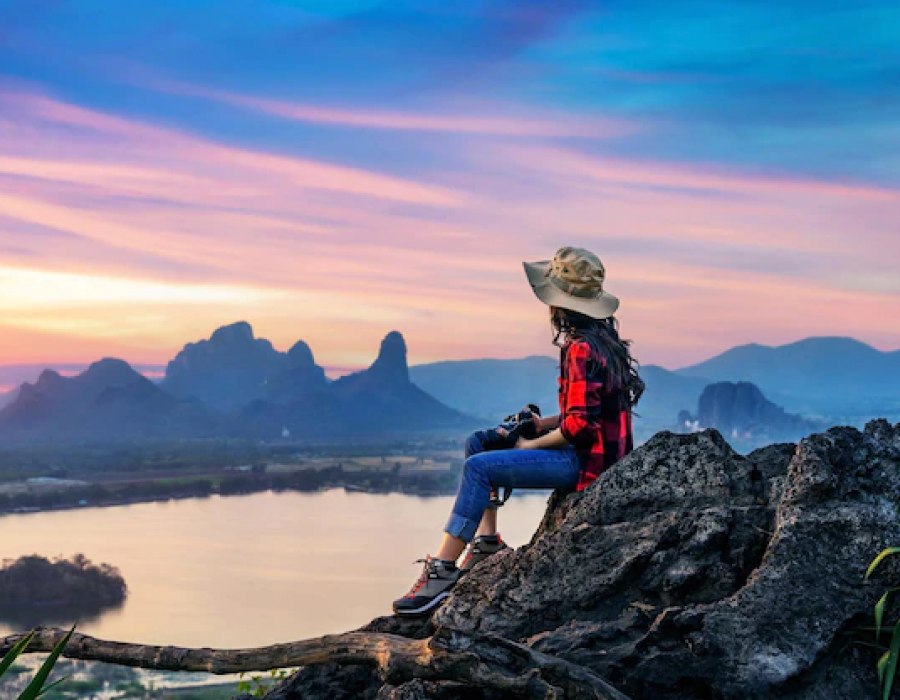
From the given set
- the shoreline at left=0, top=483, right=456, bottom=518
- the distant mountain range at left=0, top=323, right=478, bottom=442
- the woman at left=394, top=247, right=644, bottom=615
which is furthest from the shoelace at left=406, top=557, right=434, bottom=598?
the distant mountain range at left=0, top=323, right=478, bottom=442

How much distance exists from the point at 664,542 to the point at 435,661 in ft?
3.60

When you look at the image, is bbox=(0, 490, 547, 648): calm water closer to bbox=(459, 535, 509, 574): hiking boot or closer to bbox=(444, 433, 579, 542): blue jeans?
bbox=(459, 535, 509, 574): hiking boot

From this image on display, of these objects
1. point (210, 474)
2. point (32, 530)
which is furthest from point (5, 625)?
point (210, 474)

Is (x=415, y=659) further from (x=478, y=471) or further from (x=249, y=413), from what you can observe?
(x=249, y=413)

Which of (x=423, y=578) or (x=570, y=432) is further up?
(x=570, y=432)

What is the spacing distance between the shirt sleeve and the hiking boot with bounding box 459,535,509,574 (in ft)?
2.13

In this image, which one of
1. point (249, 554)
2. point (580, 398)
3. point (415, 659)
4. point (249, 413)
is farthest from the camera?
point (249, 413)

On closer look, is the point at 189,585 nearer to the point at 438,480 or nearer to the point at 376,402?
the point at 438,480

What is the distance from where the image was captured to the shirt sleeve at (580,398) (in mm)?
4707

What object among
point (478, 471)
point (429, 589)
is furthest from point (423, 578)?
point (478, 471)

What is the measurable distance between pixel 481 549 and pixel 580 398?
89cm

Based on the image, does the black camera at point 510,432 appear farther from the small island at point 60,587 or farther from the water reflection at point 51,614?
the small island at point 60,587

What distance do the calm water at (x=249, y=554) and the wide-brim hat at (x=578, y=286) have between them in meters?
44.2

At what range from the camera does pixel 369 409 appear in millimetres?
177375
